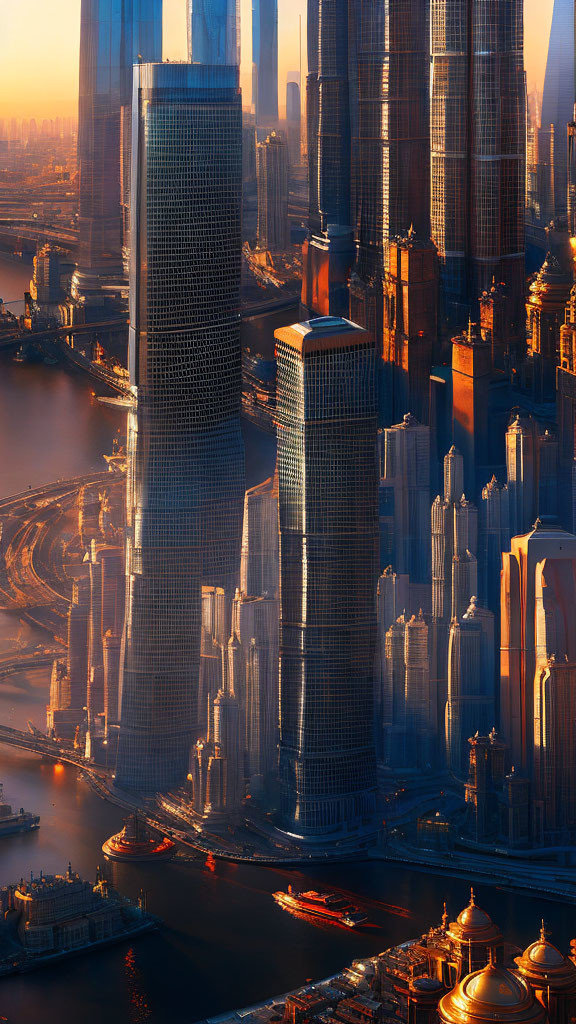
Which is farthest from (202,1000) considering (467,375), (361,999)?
(467,375)

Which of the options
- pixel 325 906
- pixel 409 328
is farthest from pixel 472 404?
pixel 325 906

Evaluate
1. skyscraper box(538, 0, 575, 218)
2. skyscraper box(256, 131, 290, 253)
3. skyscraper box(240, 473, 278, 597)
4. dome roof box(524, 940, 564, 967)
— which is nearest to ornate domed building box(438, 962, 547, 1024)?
dome roof box(524, 940, 564, 967)

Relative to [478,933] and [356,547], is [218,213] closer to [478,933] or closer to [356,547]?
[356,547]

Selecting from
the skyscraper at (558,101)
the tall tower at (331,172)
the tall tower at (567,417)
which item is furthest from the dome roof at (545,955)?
the tall tower at (331,172)

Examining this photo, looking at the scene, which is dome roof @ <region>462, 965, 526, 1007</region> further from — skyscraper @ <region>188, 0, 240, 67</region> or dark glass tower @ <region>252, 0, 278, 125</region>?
dark glass tower @ <region>252, 0, 278, 125</region>

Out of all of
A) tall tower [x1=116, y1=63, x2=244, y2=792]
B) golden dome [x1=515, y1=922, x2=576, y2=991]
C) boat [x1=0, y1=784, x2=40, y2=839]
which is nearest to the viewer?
golden dome [x1=515, y1=922, x2=576, y2=991]

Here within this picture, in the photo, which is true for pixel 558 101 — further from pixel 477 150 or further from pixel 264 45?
pixel 264 45
